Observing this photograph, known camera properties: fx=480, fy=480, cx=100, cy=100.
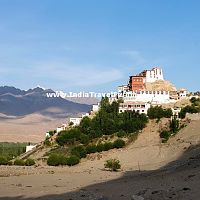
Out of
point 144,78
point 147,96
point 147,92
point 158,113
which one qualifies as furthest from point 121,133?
point 144,78

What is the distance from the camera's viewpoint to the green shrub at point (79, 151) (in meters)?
75.5

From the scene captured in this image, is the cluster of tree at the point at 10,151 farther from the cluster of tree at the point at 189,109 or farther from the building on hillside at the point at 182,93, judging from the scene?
the building on hillside at the point at 182,93

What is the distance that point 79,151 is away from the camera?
7700 centimetres

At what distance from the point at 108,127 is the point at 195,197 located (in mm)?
61178

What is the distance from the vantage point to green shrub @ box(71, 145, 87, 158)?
7549cm

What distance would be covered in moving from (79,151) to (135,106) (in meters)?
21.0

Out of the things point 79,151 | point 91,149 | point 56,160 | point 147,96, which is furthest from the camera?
point 147,96

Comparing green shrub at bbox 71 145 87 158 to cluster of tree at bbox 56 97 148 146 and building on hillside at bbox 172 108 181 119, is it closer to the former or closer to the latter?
cluster of tree at bbox 56 97 148 146

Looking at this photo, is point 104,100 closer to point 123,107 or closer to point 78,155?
point 123,107

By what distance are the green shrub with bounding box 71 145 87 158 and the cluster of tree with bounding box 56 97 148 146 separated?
14.0 feet

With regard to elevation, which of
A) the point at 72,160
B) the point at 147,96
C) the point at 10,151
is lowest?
the point at 72,160

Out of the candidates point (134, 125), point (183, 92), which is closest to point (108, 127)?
point (134, 125)

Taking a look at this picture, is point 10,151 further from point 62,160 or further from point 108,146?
point 62,160

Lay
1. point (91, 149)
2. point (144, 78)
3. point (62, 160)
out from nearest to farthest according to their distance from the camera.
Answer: point (62, 160), point (91, 149), point (144, 78)
